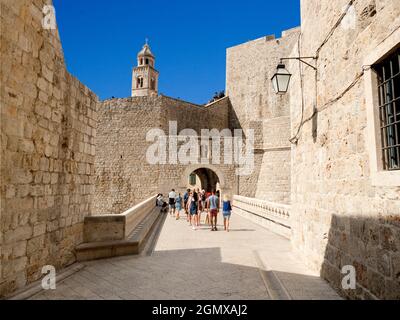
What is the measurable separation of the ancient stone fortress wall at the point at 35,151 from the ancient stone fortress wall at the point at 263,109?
1493 centimetres

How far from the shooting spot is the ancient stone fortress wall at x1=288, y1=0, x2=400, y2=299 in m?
2.57

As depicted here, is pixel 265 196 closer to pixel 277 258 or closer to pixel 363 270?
pixel 277 258

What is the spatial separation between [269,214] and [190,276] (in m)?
6.25

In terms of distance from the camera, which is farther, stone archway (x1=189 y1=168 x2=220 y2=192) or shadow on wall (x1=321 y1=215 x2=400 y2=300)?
stone archway (x1=189 y1=168 x2=220 y2=192)

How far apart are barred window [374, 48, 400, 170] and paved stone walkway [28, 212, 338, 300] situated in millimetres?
1880

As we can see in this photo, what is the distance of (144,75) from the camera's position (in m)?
39.8

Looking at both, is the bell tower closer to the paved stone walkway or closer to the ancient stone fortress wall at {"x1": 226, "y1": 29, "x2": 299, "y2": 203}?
the ancient stone fortress wall at {"x1": 226, "y1": 29, "x2": 299, "y2": 203}

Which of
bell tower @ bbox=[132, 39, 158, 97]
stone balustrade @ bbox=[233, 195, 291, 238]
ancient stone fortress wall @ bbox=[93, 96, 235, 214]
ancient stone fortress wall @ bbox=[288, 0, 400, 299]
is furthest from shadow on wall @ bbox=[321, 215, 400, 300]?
bell tower @ bbox=[132, 39, 158, 97]

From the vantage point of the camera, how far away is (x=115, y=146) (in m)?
21.4

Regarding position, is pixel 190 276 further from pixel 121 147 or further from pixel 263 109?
pixel 263 109

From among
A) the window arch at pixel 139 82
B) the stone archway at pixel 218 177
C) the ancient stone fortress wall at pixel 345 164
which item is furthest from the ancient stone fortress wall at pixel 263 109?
the window arch at pixel 139 82

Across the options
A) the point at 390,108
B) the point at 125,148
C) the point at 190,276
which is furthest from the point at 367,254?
the point at 125,148

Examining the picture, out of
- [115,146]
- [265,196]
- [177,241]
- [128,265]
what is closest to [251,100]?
[265,196]

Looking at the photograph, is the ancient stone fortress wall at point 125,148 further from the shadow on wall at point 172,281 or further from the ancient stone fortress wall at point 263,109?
the shadow on wall at point 172,281
